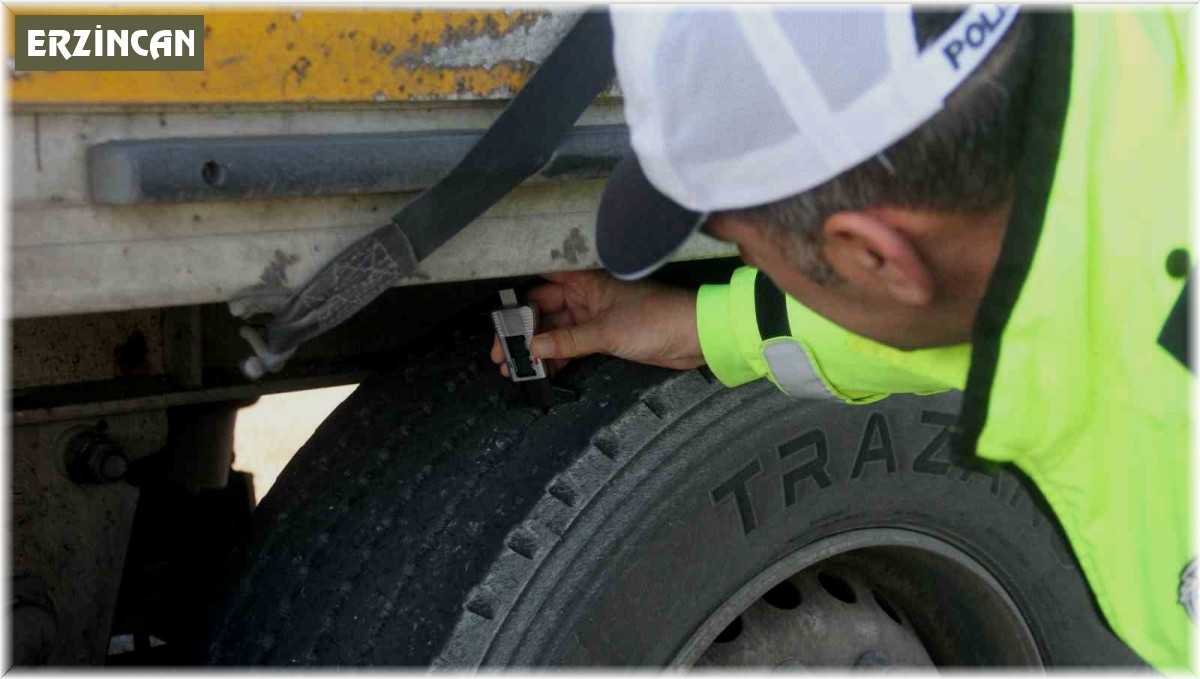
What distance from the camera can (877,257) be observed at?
1220mm

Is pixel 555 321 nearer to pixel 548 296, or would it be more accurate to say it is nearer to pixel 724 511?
pixel 548 296

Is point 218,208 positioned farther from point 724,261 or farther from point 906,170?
point 724,261

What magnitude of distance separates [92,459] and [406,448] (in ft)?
1.37

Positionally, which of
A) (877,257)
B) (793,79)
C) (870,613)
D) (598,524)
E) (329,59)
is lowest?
(870,613)

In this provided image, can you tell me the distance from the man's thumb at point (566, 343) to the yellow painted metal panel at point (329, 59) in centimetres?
A: 44

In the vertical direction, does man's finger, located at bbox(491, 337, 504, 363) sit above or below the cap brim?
below

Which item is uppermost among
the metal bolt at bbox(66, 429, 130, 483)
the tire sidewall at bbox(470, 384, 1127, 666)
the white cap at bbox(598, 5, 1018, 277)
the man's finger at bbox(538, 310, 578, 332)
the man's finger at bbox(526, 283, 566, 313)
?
the white cap at bbox(598, 5, 1018, 277)

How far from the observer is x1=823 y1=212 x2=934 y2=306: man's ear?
119 cm

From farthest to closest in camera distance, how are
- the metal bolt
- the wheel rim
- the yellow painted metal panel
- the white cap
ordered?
the wheel rim → the metal bolt → the yellow painted metal panel → the white cap

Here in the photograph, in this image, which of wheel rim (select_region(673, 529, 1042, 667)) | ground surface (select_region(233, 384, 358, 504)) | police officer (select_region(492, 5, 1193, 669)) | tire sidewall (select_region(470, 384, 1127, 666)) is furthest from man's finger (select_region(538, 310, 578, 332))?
ground surface (select_region(233, 384, 358, 504))

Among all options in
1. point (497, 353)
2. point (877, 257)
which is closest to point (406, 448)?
point (497, 353)

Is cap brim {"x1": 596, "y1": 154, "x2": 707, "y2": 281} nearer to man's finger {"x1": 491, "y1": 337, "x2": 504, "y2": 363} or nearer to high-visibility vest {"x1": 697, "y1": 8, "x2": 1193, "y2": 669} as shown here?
high-visibility vest {"x1": 697, "y1": 8, "x2": 1193, "y2": 669}

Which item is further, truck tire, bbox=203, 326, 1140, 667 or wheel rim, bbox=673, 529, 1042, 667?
wheel rim, bbox=673, 529, 1042, 667

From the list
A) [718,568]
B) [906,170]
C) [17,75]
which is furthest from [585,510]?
[17,75]
